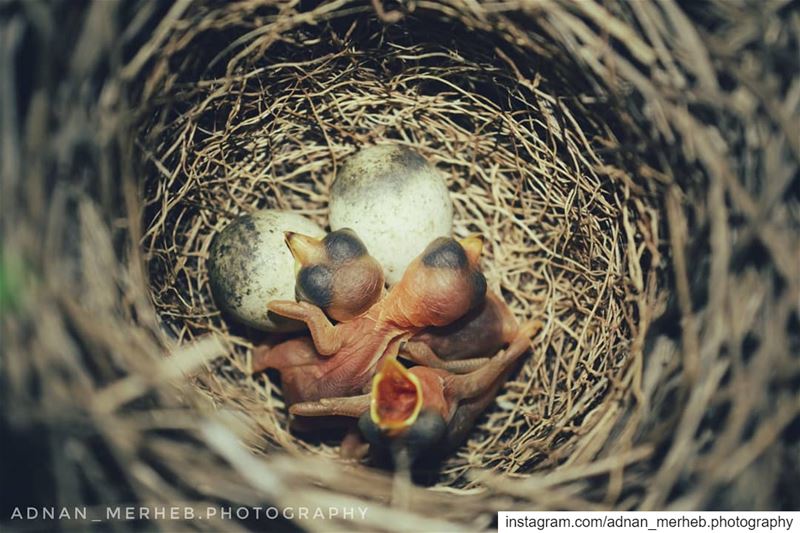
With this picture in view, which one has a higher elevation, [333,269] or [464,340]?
[333,269]

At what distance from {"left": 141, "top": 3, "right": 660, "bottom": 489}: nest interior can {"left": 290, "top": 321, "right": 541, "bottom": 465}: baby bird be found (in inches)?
4.2

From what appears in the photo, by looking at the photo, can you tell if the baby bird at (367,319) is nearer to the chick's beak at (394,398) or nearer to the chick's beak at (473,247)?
the chick's beak at (473,247)

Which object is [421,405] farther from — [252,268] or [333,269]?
[252,268]

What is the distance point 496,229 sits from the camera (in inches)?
62.7

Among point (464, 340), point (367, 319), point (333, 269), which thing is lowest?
point (464, 340)

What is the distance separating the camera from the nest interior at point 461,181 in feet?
4.32

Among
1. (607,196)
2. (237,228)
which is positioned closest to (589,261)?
(607,196)

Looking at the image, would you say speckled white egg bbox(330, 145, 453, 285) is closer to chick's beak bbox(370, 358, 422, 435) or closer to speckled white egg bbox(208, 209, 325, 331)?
speckled white egg bbox(208, 209, 325, 331)

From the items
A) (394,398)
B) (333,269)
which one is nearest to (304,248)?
(333,269)

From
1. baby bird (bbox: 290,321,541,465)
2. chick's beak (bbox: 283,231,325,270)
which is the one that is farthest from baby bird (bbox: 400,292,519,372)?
chick's beak (bbox: 283,231,325,270)

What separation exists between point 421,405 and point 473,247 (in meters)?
0.40

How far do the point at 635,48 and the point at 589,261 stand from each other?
0.50 meters

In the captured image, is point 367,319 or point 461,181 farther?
point 461,181

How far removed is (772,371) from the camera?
0.97 metres
